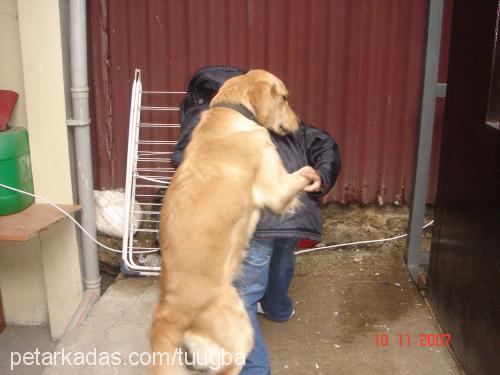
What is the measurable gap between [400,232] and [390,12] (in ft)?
5.67

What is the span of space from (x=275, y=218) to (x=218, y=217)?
0.51 meters

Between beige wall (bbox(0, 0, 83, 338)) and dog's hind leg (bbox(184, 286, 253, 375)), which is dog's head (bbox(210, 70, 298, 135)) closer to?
dog's hind leg (bbox(184, 286, 253, 375))

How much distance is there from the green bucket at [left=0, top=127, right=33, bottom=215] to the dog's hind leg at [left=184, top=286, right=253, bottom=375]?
6.48 feet

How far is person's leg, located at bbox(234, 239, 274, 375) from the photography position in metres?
2.97

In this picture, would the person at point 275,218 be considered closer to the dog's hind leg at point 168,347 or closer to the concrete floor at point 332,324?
the concrete floor at point 332,324

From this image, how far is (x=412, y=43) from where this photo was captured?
4.23 m

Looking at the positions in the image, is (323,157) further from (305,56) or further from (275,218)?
(305,56)

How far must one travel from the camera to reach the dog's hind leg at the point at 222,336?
253cm

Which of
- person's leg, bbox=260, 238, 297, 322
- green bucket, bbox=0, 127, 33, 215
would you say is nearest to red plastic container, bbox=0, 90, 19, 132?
green bucket, bbox=0, 127, 33, 215

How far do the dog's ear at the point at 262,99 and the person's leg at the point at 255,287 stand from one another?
696 mm

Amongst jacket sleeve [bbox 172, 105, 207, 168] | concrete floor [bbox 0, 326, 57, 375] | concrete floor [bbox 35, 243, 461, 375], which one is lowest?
concrete floor [bbox 0, 326, 57, 375]

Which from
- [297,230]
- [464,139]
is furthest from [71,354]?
[464,139]
